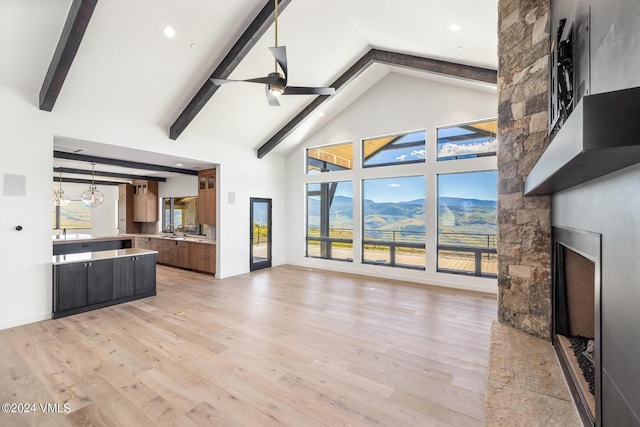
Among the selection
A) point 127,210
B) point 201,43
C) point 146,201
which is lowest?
point 127,210

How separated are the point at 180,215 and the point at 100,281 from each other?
4.79 meters

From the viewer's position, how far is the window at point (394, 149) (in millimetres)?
6652

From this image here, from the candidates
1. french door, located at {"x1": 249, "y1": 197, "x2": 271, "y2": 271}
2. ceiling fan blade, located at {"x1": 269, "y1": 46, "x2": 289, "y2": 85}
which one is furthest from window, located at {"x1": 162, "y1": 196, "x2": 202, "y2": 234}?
ceiling fan blade, located at {"x1": 269, "y1": 46, "x2": 289, "y2": 85}

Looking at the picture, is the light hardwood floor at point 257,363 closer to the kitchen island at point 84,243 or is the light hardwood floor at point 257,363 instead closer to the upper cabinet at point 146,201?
the kitchen island at point 84,243

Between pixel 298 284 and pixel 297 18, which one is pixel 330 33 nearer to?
pixel 297 18

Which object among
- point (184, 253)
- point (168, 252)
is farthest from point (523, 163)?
point (168, 252)

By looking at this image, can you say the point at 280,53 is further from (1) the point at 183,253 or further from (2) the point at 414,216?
(1) the point at 183,253

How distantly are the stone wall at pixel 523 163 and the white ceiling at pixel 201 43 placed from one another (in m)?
1.12

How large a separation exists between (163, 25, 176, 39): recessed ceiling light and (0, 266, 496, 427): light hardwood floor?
166 inches

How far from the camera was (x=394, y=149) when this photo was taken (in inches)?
277

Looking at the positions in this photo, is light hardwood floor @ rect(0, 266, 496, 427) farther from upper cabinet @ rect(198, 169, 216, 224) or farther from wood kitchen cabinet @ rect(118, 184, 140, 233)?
wood kitchen cabinet @ rect(118, 184, 140, 233)

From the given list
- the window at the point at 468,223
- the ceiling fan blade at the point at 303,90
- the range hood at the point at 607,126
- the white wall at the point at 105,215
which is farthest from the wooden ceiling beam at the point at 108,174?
the range hood at the point at 607,126

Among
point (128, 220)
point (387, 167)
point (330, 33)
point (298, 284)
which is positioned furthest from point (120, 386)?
point (128, 220)

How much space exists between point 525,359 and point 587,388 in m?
0.57
